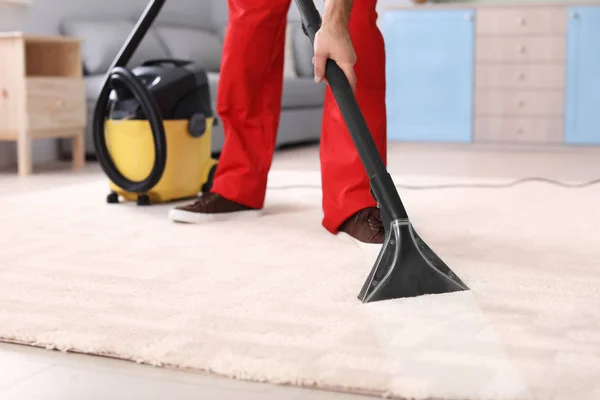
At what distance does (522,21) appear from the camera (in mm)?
4555

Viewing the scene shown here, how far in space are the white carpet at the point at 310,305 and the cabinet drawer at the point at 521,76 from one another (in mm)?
2681

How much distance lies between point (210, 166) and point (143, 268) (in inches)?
39.0

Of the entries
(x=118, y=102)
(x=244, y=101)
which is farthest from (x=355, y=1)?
(x=118, y=102)

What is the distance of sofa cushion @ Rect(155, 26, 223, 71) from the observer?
175 inches

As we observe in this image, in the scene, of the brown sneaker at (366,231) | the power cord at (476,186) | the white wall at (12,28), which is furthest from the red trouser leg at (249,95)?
the white wall at (12,28)

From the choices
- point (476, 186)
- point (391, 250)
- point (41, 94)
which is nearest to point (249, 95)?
point (391, 250)

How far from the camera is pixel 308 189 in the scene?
2.65m

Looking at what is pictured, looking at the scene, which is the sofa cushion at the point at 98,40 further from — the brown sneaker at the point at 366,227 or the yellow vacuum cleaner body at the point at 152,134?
the brown sneaker at the point at 366,227

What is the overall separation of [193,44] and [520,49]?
1.83 m

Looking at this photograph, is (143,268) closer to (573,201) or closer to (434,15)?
(573,201)

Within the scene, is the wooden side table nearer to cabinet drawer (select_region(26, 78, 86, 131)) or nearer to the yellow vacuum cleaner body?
cabinet drawer (select_region(26, 78, 86, 131))

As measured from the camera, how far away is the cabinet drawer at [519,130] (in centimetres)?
456


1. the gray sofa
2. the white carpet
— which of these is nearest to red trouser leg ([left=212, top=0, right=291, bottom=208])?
the white carpet

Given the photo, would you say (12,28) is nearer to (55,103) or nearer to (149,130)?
(55,103)
